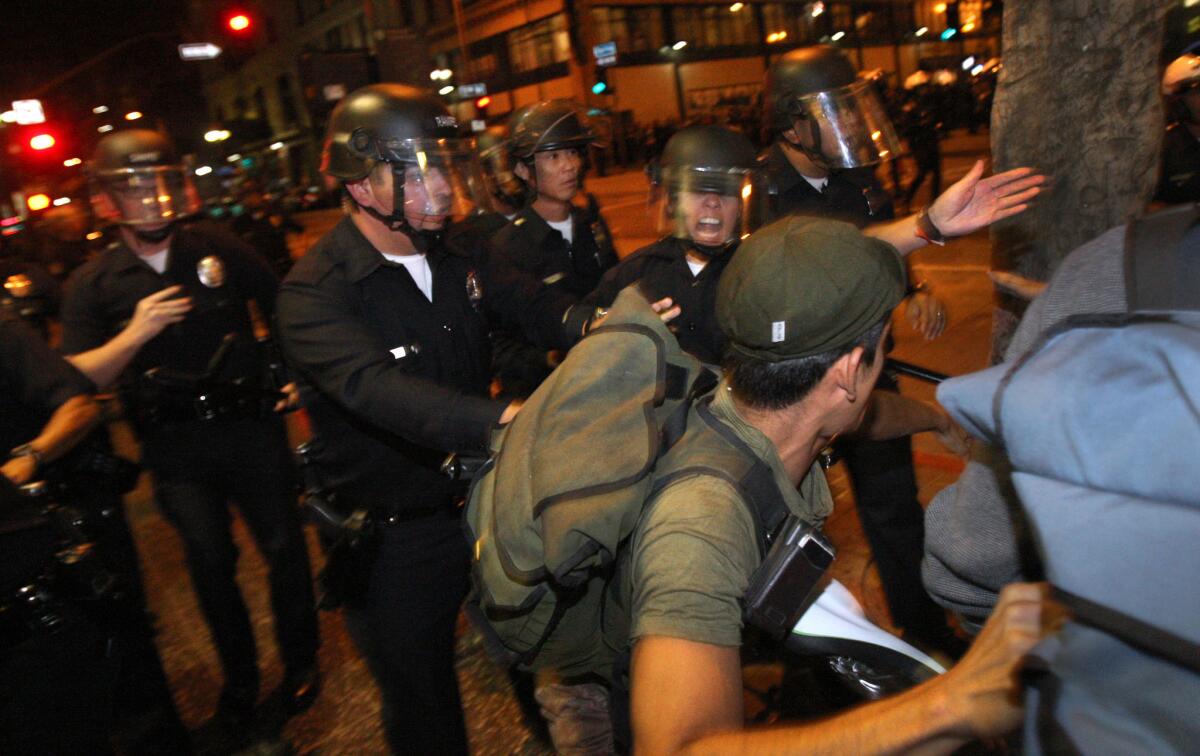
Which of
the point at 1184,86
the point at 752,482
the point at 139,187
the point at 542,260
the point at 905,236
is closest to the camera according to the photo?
the point at 752,482

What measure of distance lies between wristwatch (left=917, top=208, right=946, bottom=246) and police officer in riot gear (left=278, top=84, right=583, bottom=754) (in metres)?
1.14

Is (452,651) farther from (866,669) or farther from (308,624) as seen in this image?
(866,669)

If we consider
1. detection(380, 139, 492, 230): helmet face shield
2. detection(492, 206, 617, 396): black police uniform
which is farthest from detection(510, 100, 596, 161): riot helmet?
detection(380, 139, 492, 230): helmet face shield

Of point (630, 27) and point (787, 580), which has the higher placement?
point (630, 27)

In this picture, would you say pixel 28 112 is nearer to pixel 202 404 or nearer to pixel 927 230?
pixel 202 404

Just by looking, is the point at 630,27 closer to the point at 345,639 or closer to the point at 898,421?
the point at 345,639

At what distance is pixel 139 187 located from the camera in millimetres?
3529

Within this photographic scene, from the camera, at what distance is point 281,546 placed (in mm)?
3445

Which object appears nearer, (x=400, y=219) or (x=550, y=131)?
(x=400, y=219)

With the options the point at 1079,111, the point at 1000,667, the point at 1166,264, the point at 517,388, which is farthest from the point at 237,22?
the point at 1000,667

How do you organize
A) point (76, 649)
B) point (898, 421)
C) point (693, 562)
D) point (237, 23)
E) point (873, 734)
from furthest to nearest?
point (237, 23), point (898, 421), point (76, 649), point (693, 562), point (873, 734)

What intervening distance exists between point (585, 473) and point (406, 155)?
1.65 m

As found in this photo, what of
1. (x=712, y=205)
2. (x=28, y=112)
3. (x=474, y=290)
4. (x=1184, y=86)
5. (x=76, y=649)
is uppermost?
(x=28, y=112)

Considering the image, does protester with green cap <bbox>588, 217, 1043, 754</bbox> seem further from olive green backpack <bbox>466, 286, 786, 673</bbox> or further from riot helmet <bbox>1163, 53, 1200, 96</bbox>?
riot helmet <bbox>1163, 53, 1200, 96</bbox>
